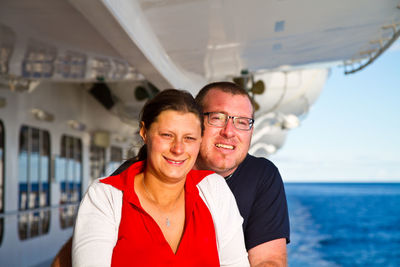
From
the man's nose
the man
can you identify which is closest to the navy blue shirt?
the man

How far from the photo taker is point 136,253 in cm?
148

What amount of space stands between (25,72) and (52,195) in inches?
129

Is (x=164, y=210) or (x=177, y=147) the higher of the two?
(x=177, y=147)

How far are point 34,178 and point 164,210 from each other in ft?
20.7

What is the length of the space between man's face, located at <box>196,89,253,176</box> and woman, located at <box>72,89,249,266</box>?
1.08 ft

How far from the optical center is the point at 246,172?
2061 millimetres

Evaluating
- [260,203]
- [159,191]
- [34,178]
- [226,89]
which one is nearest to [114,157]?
[34,178]

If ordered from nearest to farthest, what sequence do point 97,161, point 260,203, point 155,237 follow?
1. point 155,237
2. point 260,203
3. point 97,161

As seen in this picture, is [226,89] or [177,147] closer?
[177,147]

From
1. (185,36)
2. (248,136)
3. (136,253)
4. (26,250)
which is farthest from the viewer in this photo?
(26,250)

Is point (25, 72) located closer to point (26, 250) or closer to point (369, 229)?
point (26, 250)

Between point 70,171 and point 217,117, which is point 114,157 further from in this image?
point 217,117

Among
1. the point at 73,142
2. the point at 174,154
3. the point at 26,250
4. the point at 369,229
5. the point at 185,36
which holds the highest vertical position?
the point at 185,36

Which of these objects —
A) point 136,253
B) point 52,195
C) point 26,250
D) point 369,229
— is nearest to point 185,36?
point 136,253
